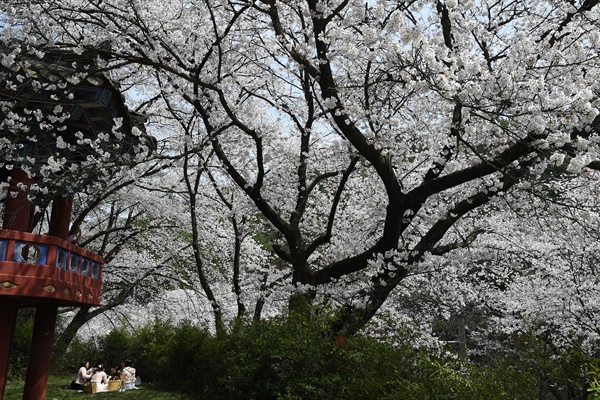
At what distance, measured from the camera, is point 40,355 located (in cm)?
949

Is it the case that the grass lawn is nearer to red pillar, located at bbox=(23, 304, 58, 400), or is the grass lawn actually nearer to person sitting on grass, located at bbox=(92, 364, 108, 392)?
person sitting on grass, located at bbox=(92, 364, 108, 392)

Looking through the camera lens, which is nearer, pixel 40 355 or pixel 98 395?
pixel 40 355

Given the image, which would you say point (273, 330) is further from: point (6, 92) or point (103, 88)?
point (6, 92)

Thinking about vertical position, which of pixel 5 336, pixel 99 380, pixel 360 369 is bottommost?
pixel 360 369

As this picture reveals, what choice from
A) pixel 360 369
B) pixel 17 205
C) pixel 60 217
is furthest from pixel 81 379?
pixel 360 369

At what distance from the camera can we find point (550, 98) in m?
5.73

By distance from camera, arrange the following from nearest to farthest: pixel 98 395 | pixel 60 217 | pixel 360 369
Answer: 1. pixel 360 369
2. pixel 60 217
3. pixel 98 395

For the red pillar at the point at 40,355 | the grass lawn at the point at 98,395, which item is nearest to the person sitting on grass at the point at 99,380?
the grass lawn at the point at 98,395

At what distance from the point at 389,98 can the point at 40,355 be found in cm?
723

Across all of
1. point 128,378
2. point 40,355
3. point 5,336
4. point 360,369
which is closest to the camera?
point 360,369

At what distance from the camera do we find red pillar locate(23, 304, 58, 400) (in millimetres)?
9289

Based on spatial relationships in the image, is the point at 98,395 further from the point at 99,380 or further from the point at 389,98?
the point at 389,98

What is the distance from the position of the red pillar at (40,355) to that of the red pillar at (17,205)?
1.65m

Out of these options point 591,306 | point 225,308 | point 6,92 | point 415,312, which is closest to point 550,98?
point 6,92
